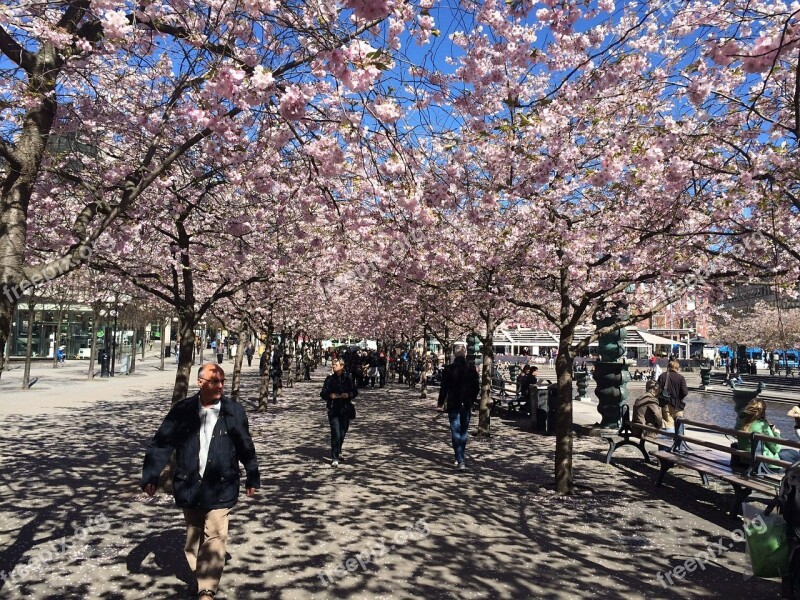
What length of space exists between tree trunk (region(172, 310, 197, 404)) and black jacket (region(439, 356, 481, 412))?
13.7 feet

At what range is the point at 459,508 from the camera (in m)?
7.47

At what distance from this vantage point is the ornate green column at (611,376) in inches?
540

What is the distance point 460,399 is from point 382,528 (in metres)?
3.54

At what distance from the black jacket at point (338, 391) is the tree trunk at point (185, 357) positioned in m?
2.27

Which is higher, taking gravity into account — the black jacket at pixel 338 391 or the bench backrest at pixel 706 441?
the black jacket at pixel 338 391

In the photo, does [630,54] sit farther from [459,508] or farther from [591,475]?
[591,475]

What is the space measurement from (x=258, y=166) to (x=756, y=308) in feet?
201

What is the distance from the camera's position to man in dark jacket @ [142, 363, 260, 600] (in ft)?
14.7

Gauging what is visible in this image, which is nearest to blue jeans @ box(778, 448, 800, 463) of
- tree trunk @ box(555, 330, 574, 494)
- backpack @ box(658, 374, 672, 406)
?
tree trunk @ box(555, 330, 574, 494)

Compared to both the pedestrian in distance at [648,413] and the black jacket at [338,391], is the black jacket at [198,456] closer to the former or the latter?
the black jacket at [338,391]

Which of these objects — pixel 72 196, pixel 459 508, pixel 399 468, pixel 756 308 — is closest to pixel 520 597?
pixel 459 508

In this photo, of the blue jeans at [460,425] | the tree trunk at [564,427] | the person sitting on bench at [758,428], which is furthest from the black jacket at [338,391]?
the person sitting on bench at [758,428]

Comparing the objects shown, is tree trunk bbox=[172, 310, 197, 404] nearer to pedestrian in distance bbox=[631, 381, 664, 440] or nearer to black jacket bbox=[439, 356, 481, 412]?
black jacket bbox=[439, 356, 481, 412]

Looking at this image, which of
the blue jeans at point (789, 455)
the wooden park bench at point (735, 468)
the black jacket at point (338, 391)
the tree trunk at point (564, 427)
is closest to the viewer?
the wooden park bench at point (735, 468)
